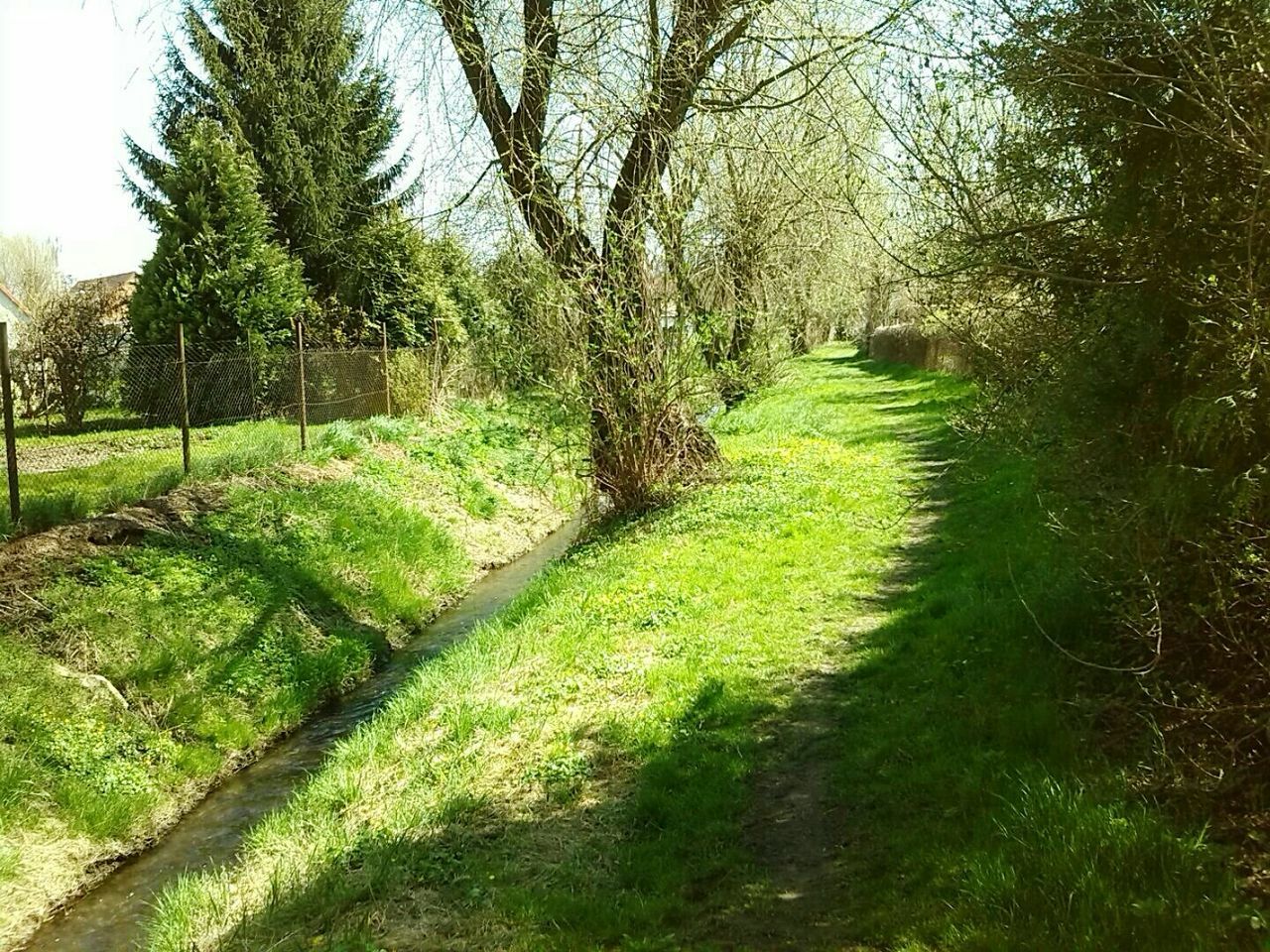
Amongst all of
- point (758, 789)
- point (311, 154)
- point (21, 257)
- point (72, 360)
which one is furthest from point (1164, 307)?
point (21, 257)

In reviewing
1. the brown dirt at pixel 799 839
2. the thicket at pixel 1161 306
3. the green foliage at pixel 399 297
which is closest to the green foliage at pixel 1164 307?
the thicket at pixel 1161 306

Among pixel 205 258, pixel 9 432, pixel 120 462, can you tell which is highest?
pixel 205 258

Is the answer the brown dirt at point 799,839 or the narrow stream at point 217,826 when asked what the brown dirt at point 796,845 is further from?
the narrow stream at point 217,826

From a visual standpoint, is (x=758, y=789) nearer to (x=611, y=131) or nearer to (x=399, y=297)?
(x=611, y=131)

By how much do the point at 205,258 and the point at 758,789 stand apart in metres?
17.4

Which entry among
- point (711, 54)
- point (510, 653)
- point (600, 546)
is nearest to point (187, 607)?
point (510, 653)

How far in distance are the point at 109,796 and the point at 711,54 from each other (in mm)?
8711

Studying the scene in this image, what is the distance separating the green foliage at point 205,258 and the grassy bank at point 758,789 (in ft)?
42.2

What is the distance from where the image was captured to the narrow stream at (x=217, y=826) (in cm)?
556

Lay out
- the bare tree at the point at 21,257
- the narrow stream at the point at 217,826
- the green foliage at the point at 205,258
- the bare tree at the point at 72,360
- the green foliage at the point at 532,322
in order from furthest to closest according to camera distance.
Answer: the bare tree at the point at 21,257, the green foliage at the point at 205,258, the bare tree at the point at 72,360, the green foliage at the point at 532,322, the narrow stream at the point at 217,826

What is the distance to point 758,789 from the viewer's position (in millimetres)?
4992

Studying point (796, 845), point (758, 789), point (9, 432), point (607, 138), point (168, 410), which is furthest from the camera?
point (168, 410)

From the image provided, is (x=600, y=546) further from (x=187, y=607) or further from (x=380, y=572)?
(x=187, y=607)

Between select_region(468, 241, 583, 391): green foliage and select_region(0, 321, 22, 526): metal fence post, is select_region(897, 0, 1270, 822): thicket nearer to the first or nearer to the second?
select_region(468, 241, 583, 391): green foliage
